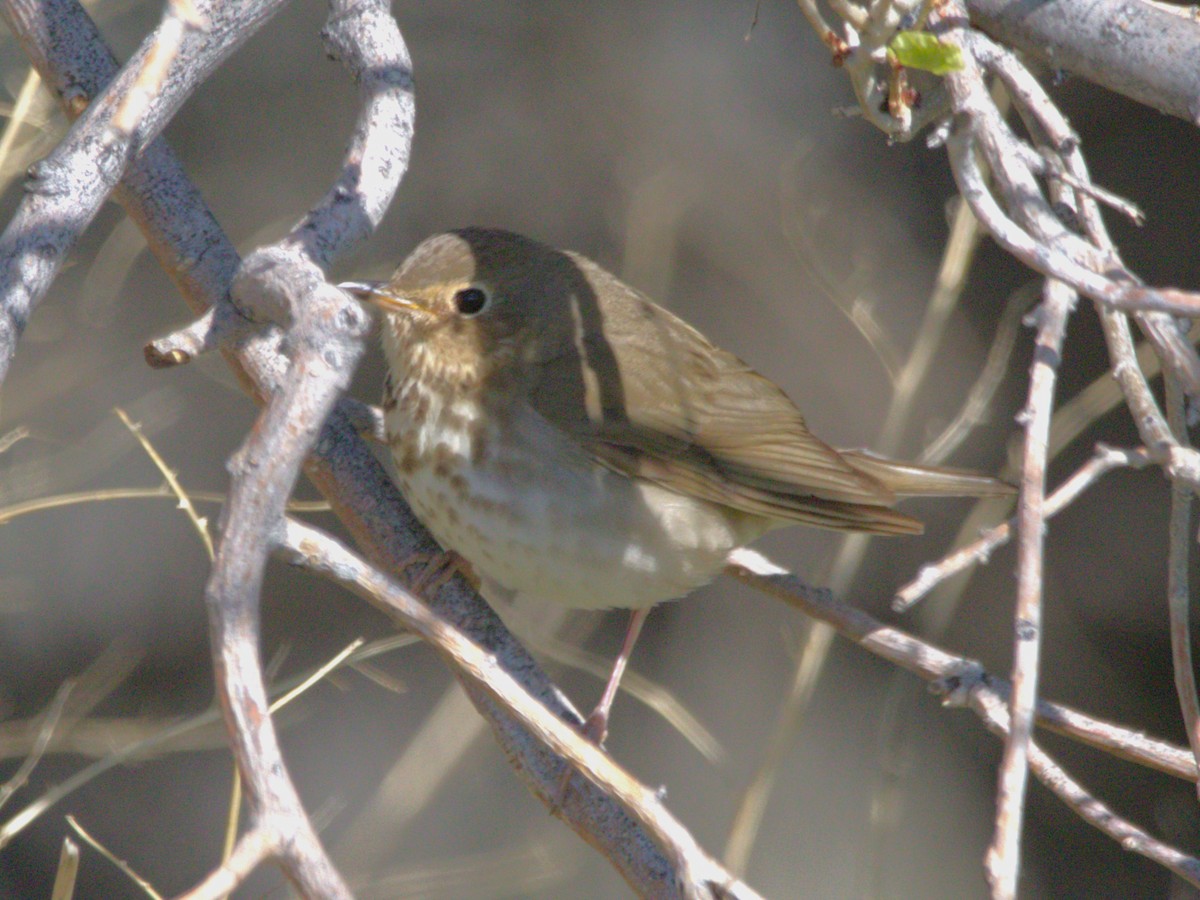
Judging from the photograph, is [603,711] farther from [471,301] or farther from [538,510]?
[471,301]

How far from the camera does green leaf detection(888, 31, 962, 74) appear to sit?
1609mm

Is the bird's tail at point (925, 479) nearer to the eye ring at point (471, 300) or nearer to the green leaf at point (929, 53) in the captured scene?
the eye ring at point (471, 300)

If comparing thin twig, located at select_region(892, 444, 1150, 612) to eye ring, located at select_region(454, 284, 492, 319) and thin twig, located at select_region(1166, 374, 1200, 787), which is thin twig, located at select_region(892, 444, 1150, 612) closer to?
thin twig, located at select_region(1166, 374, 1200, 787)

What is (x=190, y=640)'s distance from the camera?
4.07m

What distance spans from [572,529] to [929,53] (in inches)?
50.7

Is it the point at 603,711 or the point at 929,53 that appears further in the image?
the point at 603,711

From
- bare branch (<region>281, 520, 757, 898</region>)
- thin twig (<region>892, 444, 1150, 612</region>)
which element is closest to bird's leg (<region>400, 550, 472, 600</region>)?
bare branch (<region>281, 520, 757, 898</region>)

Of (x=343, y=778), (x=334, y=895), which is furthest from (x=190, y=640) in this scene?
(x=334, y=895)

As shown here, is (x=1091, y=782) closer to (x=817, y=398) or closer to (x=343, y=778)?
(x=817, y=398)

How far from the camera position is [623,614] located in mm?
4324

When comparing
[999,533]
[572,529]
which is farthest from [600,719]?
[999,533]

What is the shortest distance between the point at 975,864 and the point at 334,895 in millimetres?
3484

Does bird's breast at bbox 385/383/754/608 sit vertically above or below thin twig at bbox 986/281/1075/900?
below

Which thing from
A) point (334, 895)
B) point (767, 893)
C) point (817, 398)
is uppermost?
point (334, 895)
